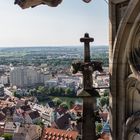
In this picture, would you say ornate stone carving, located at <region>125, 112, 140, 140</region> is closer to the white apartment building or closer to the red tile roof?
the red tile roof

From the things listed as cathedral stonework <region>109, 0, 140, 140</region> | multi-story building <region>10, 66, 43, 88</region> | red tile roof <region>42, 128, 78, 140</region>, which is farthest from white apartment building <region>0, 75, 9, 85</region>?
cathedral stonework <region>109, 0, 140, 140</region>

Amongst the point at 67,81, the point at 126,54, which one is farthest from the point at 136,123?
the point at 67,81

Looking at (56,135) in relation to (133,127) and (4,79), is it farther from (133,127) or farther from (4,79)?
(4,79)

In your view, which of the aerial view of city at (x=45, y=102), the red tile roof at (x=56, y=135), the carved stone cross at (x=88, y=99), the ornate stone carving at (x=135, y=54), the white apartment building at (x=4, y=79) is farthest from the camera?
the white apartment building at (x=4, y=79)

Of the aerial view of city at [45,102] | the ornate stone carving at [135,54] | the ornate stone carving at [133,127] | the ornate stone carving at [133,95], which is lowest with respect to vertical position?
the aerial view of city at [45,102]

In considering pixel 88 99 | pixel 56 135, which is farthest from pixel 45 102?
pixel 88 99

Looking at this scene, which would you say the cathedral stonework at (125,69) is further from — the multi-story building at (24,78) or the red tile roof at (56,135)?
the multi-story building at (24,78)

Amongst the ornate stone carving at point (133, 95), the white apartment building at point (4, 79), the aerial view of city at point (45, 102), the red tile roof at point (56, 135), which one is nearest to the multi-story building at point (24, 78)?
the aerial view of city at point (45, 102)

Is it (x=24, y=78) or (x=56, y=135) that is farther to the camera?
(x=24, y=78)
